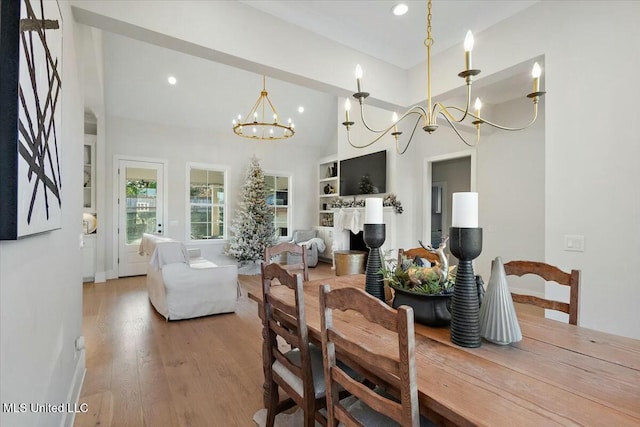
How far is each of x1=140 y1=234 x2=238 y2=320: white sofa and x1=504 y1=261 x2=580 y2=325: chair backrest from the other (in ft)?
10.4

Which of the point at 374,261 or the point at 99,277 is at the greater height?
the point at 374,261

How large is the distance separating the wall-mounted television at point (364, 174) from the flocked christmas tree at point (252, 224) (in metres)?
1.70

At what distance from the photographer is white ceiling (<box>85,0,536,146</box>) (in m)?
2.67

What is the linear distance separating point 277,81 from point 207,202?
9.64 feet

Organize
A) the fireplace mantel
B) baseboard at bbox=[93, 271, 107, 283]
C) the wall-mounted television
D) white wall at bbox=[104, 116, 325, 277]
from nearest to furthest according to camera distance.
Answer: baseboard at bbox=[93, 271, 107, 283] < the wall-mounted television < white wall at bbox=[104, 116, 325, 277] < the fireplace mantel

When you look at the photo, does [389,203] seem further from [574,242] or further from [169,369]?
[169,369]

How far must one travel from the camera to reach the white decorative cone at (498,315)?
1.24m

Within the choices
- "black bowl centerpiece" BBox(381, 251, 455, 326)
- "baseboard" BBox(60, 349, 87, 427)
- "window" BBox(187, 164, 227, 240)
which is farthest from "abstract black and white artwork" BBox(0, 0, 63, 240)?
"window" BBox(187, 164, 227, 240)

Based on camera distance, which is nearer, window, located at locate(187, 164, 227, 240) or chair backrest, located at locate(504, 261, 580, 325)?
chair backrest, located at locate(504, 261, 580, 325)

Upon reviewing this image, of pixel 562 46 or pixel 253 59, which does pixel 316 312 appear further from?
pixel 562 46

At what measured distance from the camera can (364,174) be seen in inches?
233

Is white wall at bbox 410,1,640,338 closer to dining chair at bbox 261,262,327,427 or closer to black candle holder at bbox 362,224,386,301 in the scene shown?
black candle holder at bbox 362,224,386,301

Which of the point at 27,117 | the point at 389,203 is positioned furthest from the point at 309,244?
the point at 27,117

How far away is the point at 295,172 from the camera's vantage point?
7824 mm
